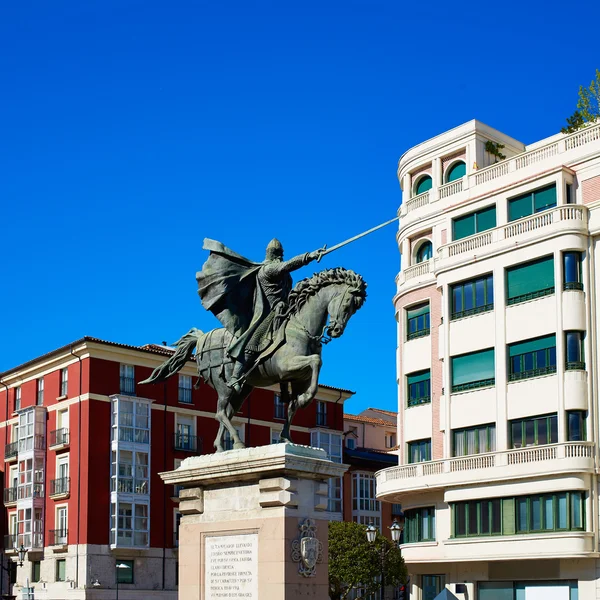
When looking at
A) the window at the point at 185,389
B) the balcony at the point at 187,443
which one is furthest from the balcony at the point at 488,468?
the window at the point at 185,389

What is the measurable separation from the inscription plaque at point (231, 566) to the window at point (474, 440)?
94.3ft

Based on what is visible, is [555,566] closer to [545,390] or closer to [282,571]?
[545,390]

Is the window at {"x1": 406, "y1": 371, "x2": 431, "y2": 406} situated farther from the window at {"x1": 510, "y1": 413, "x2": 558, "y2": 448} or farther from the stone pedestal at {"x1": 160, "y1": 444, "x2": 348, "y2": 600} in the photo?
the stone pedestal at {"x1": 160, "y1": 444, "x2": 348, "y2": 600}

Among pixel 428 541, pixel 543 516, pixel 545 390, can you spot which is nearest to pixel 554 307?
pixel 545 390

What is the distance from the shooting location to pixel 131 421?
65.4 m

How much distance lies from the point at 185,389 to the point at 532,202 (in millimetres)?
31690

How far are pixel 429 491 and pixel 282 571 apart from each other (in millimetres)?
32007

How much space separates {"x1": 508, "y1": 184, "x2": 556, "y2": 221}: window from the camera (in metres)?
44.8

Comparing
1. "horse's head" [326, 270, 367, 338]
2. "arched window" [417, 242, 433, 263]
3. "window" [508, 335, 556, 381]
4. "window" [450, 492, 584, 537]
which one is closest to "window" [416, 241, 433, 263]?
"arched window" [417, 242, 433, 263]

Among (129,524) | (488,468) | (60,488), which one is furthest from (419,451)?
(60,488)

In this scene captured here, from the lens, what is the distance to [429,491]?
155 ft

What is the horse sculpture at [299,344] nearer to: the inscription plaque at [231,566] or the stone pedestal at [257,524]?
the stone pedestal at [257,524]

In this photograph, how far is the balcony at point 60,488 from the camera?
63844mm

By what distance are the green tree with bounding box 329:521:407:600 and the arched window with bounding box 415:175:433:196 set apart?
64.7 ft
